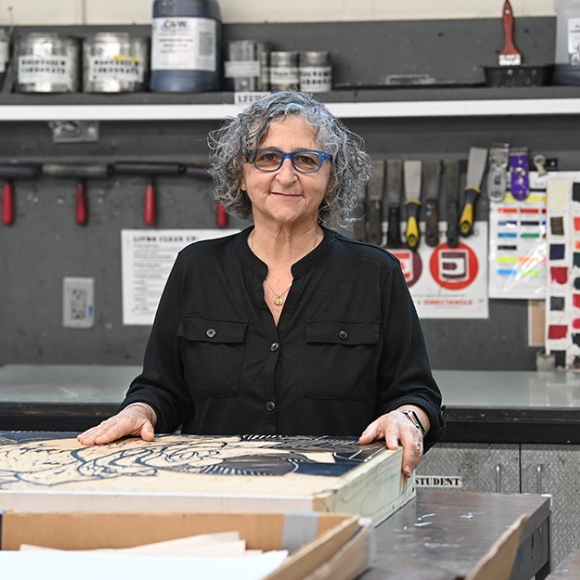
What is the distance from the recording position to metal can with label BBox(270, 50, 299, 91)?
2.84 metres

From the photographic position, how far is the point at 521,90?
268cm

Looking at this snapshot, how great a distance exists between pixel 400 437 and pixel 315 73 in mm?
1664

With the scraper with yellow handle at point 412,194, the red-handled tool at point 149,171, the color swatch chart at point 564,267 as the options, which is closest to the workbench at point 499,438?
the color swatch chart at point 564,267

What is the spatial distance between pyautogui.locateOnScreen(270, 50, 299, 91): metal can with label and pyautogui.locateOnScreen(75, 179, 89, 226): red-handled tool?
0.72 metres

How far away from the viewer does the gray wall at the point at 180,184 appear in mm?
2963

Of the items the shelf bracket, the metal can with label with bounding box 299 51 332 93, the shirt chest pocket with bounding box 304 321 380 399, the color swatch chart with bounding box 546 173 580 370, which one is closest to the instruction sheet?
the shelf bracket

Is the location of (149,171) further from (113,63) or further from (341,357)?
(341,357)

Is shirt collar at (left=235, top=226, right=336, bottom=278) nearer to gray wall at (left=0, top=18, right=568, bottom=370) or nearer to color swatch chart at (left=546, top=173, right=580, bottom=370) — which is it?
gray wall at (left=0, top=18, right=568, bottom=370)

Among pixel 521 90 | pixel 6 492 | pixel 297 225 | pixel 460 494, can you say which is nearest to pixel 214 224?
pixel 521 90

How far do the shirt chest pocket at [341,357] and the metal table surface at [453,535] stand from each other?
0.27 meters

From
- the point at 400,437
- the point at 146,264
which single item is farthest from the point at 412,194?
the point at 400,437

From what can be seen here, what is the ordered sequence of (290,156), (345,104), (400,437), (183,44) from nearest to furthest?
(400,437) → (290,156) → (345,104) → (183,44)

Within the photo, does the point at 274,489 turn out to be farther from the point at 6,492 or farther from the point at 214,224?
the point at 214,224

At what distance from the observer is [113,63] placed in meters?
2.86
